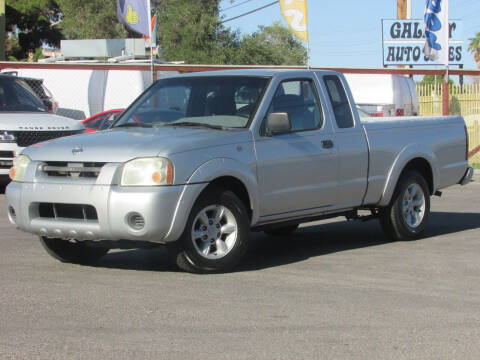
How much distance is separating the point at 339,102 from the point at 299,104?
61 cm

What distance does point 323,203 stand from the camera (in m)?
8.47

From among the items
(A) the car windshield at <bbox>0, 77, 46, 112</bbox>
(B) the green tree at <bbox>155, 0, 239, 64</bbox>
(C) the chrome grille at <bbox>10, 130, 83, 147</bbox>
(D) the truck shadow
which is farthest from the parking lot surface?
(B) the green tree at <bbox>155, 0, 239, 64</bbox>

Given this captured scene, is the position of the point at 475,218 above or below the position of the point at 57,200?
below

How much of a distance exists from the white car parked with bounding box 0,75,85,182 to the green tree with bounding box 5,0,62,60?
36.7 meters

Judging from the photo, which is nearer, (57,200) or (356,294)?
(356,294)

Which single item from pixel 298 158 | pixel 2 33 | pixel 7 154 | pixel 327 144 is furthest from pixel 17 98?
pixel 2 33

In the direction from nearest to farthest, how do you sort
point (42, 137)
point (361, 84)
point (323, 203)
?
1. point (323, 203)
2. point (42, 137)
3. point (361, 84)

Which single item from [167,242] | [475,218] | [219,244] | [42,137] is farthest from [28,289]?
[42,137]

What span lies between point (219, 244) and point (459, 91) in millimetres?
14328

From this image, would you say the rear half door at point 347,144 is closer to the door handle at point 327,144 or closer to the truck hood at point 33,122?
the door handle at point 327,144

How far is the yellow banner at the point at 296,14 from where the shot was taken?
1920cm

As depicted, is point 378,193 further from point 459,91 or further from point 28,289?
point 459,91

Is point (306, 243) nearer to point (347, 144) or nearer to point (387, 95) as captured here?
point (347, 144)

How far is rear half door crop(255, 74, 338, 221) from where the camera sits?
7.84 m
